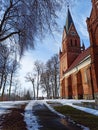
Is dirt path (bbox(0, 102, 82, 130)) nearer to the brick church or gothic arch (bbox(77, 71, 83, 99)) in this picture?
the brick church

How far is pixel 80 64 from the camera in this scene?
35.5 m

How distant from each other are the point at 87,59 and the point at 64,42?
20067 mm

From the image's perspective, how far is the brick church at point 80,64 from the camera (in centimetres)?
2305

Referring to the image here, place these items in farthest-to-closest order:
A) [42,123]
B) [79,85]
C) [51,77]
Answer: [51,77] < [79,85] < [42,123]

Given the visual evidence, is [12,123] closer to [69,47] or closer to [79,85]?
[79,85]

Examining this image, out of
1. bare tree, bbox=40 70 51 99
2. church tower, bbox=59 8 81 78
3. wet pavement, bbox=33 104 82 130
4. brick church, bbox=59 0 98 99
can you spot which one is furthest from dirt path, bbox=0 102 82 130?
bare tree, bbox=40 70 51 99

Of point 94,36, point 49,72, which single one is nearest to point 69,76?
point 49,72

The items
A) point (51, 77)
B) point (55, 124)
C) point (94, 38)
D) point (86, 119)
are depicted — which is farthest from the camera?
point (51, 77)

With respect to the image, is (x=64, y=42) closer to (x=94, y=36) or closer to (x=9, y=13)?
(x=94, y=36)

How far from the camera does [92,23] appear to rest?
2339 centimetres

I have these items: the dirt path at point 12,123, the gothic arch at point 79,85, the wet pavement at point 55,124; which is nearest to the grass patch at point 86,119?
the wet pavement at point 55,124

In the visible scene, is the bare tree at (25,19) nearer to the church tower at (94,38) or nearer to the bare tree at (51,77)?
the church tower at (94,38)

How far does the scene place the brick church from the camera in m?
23.0

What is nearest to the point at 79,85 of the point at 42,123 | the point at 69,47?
the point at 69,47
